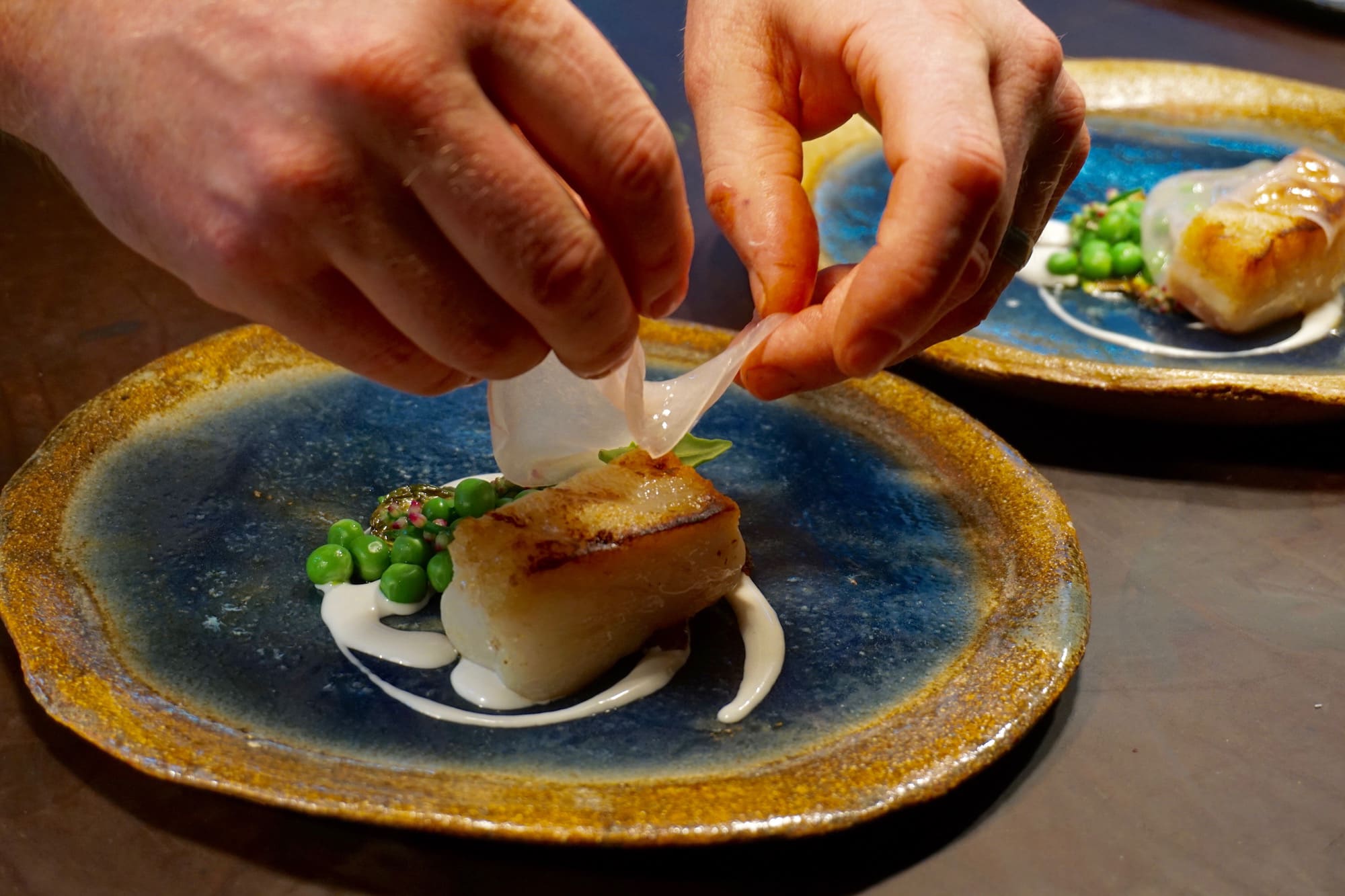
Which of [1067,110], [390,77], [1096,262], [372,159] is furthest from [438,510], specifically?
[1096,262]

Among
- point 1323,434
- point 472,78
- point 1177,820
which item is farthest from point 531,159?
point 1323,434

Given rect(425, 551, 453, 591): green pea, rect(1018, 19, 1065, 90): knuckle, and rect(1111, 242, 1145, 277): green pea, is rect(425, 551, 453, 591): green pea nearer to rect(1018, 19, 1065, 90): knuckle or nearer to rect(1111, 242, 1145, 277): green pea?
rect(1018, 19, 1065, 90): knuckle

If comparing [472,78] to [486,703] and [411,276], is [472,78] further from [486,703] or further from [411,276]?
[486,703]

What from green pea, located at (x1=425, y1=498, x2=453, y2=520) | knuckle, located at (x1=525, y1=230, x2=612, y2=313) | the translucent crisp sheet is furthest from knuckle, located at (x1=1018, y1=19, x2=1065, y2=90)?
green pea, located at (x1=425, y1=498, x2=453, y2=520)

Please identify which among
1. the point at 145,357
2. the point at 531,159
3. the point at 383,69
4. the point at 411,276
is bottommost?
the point at 145,357

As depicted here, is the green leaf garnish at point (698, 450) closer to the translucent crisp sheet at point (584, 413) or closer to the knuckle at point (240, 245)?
the translucent crisp sheet at point (584, 413)

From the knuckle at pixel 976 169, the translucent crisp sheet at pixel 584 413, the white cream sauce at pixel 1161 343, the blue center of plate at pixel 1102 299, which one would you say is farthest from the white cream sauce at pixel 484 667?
the white cream sauce at pixel 1161 343

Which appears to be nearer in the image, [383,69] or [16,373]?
[383,69]
